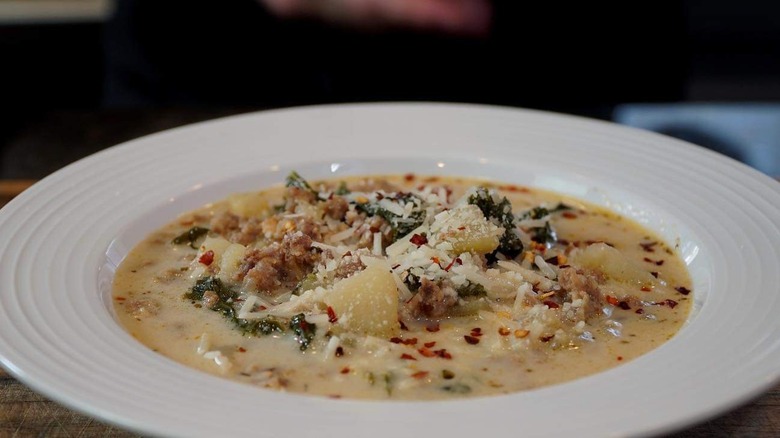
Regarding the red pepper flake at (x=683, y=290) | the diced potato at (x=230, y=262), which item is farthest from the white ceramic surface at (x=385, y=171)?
the diced potato at (x=230, y=262)

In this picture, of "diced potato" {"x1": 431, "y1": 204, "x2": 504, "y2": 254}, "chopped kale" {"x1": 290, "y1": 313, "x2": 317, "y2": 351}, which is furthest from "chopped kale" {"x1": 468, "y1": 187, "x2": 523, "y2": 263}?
"chopped kale" {"x1": 290, "y1": 313, "x2": 317, "y2": 351}

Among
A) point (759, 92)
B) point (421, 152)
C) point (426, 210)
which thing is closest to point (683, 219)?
point (426, 210)

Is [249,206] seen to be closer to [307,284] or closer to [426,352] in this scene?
[307,284]

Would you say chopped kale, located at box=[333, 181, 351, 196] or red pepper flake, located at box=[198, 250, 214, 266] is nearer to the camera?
red pepper flake, located at box=[198, 250, 214, 266]

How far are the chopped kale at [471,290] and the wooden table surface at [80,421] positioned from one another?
2.38ft

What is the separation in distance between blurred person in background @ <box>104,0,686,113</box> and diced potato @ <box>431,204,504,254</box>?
3.36m

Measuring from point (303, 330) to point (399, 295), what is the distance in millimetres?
301

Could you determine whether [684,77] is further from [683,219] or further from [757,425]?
[757,425]

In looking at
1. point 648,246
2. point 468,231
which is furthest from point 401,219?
point 648,246

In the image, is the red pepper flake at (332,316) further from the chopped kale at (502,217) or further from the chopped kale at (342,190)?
the chopped kale at (342,190)

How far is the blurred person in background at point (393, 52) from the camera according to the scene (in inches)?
235

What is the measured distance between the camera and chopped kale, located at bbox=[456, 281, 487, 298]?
2598 mm

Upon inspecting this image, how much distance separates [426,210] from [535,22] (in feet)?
11.5

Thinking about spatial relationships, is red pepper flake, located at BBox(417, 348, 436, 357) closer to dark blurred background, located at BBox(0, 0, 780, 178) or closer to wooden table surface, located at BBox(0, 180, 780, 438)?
wooden table surface, located at BBox(0, 180, 780, 438)
